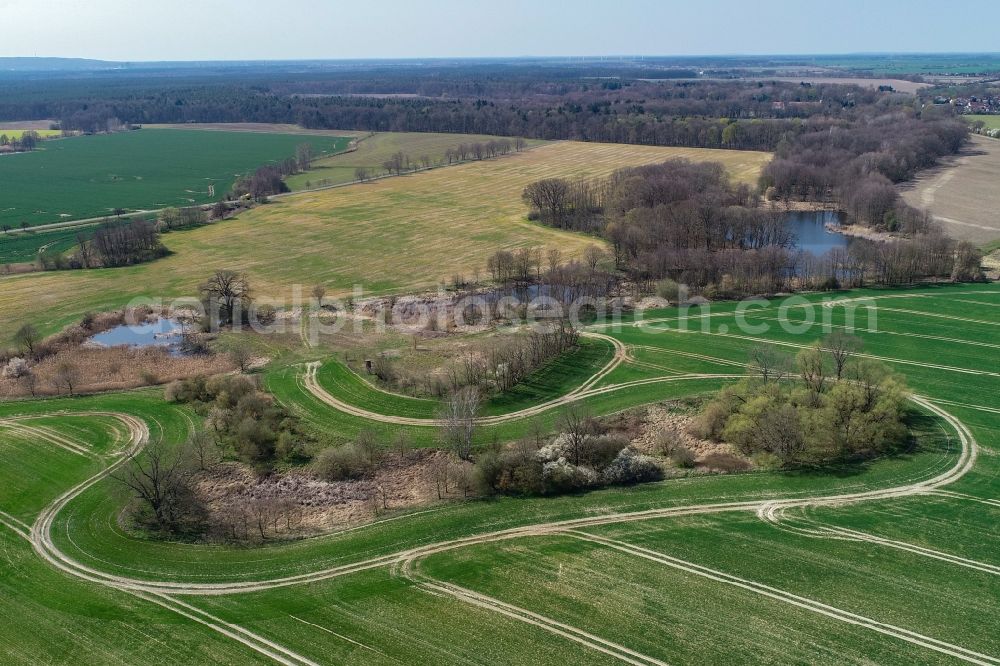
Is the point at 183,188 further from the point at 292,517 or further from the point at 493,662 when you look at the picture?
the point at 493,662

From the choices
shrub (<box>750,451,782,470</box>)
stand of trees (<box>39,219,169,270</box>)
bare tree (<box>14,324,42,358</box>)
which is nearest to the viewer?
shrub (<box>750,451,782,470</box>)

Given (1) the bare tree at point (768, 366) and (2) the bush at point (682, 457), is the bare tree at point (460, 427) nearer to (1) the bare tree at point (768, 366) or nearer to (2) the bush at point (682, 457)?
(2) the bush at point (682, 457)

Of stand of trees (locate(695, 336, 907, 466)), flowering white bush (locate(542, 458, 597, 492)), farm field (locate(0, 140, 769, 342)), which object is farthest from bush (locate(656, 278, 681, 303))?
flowering white bush (locate(542, 458, 597, 492))

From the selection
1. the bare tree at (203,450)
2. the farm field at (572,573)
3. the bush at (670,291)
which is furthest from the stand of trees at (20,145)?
the bush at (670,291)

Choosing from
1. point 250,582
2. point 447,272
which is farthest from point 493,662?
point 447,272

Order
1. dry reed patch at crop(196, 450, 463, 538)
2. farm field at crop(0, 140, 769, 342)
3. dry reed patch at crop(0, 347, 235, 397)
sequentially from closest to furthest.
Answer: dry reed patch at crop(196, 450, 463, 538)
dry reed patch at crop(0, 347, 235, 397)
farm field at crop(0, 140, 769, 342)

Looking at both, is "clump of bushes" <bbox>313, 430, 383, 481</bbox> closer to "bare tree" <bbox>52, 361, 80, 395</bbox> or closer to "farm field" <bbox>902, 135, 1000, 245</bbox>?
"bare tree" <bbox>52, 361, 80, 395</bbox>

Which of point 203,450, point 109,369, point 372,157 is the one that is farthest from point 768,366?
point 372,157
